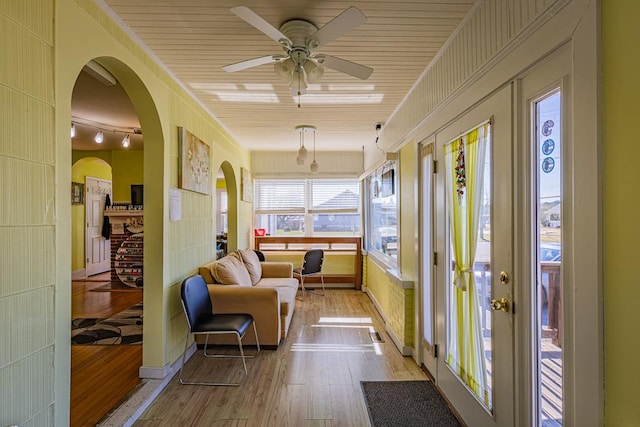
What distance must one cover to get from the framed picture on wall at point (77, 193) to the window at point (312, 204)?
370 centimetres

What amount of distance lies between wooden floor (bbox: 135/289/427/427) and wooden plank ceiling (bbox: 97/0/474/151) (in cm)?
259

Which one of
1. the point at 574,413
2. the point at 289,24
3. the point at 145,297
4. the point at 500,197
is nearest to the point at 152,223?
the point at 145,297

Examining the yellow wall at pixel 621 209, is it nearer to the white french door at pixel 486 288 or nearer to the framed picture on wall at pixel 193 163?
the white french door at pixel 486 288

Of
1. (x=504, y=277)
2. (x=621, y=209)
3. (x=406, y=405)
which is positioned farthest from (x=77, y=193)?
(x=621, y=209)

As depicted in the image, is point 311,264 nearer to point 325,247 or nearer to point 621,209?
point 325,247

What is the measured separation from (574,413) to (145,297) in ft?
9.21

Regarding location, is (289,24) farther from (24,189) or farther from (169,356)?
(169,356)

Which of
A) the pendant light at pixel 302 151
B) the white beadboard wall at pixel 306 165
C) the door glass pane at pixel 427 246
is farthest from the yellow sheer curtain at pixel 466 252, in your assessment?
the white beadboard wall at pixel 306 165

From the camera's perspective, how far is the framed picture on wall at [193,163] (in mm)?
2998

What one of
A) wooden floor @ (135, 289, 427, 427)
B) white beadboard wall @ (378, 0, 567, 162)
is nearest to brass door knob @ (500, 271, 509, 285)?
white beadboard wall @ (378, 0, 567, 162)

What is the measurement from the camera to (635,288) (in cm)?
97

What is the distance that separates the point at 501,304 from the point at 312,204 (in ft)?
16.7

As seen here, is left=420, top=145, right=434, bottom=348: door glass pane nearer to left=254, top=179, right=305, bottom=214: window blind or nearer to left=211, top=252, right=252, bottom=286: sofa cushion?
left=211, top=252, right=252, bottom=286: sofa cushion

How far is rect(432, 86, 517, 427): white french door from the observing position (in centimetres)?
166
